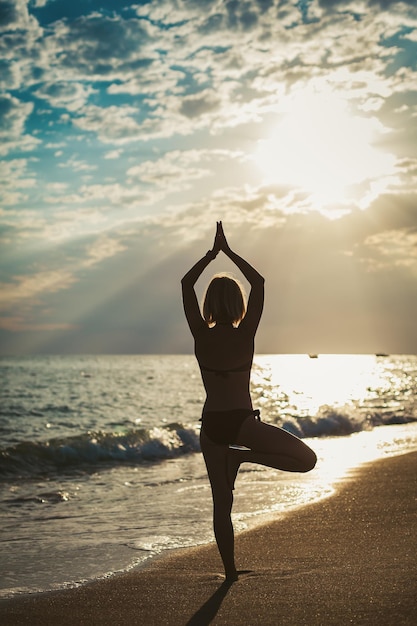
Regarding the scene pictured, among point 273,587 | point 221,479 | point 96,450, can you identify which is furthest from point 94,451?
point 273,587

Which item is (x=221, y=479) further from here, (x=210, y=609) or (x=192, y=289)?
(x=192, y=289)

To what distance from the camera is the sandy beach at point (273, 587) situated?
4.30 metres

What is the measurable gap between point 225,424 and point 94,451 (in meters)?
13.2

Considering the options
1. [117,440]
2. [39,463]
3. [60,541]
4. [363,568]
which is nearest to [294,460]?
[363,568]

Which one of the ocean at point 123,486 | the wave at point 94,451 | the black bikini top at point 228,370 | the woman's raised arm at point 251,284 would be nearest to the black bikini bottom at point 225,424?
the black bikini top at point 228,370

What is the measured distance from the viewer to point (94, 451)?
17.5m

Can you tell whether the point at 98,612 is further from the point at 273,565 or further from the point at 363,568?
the point at 363,568

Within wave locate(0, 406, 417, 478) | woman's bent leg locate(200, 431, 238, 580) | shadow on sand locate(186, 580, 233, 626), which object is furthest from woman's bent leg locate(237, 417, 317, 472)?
wave locate(0, 406, 417, 478)

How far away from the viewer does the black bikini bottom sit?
16.3 ft

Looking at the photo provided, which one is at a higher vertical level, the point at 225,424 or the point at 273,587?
the point at 225,424

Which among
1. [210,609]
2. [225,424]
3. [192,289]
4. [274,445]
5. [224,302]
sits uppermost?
[192,289]

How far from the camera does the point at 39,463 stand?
16.0 metres

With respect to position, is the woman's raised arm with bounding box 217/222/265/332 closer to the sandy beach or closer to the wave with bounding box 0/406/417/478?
the sandy beach

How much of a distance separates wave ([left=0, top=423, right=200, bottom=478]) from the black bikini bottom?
10841 mm
